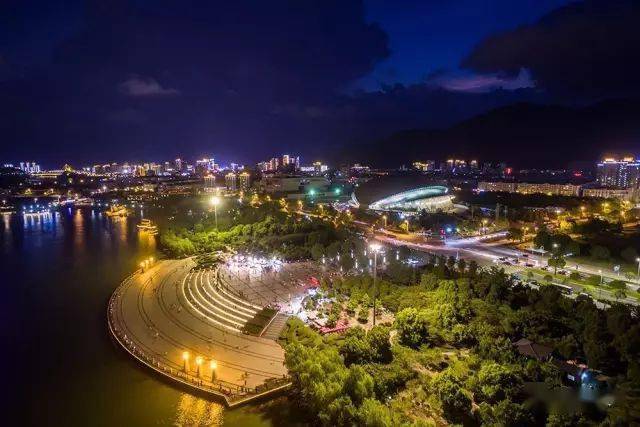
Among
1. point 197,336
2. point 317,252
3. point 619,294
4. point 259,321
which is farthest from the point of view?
point 317,252

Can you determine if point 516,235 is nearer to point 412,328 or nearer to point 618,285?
point 618,285

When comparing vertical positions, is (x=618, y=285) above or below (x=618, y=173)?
below

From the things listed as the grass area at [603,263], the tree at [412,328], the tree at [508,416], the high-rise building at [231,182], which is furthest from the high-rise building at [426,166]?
the tree at [508,416]

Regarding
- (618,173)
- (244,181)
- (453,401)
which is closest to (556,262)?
(453,401)

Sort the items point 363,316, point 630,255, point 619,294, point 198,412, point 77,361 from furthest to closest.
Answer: point 630,255
point 619,294
point 363,316
point 77,361
point 198,412

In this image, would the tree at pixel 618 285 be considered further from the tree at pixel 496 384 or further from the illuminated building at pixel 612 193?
the illuminated building at pixel 612 193

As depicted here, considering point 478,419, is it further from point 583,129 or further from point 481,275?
point 583,129

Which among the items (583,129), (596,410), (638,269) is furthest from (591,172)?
(596,410)
